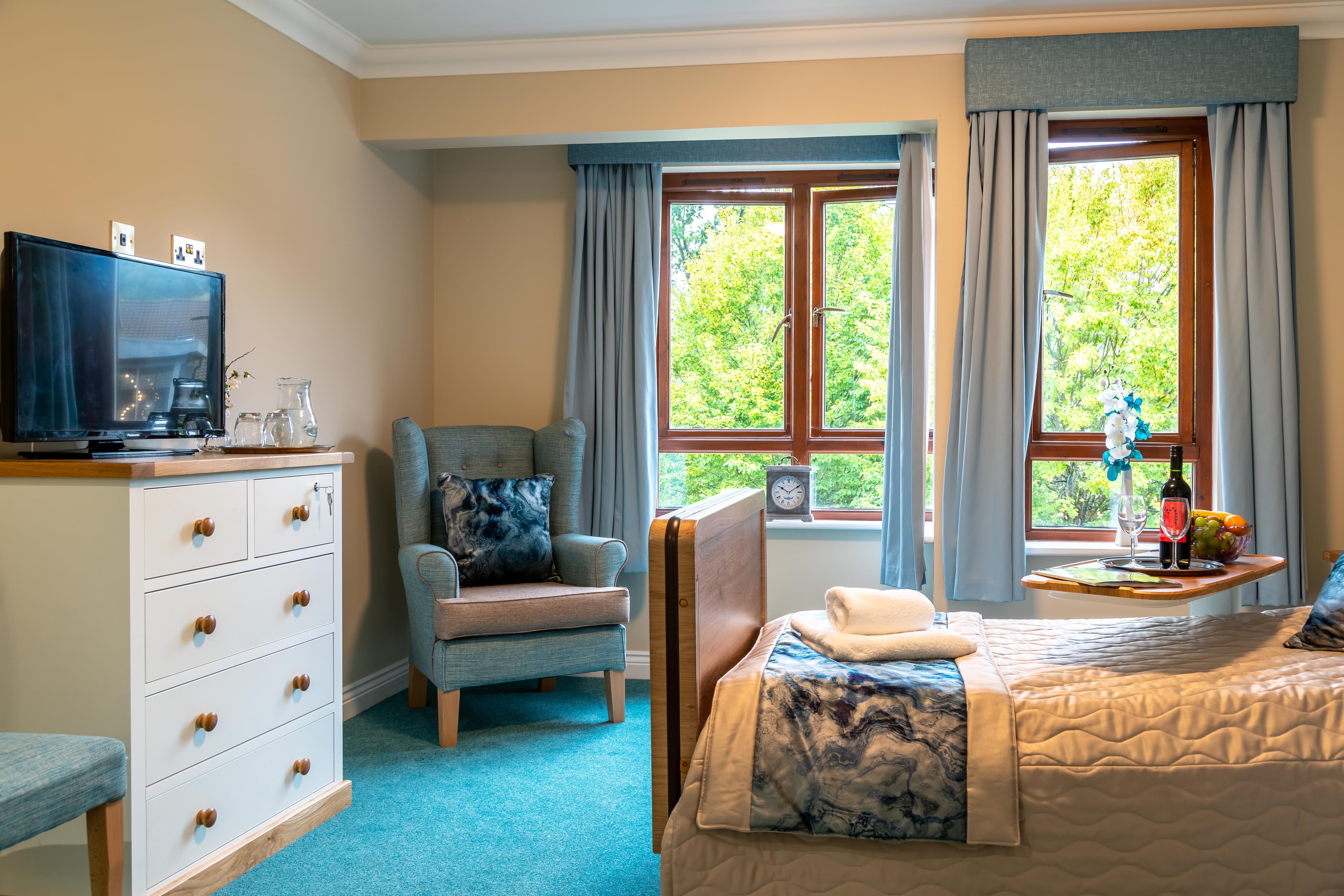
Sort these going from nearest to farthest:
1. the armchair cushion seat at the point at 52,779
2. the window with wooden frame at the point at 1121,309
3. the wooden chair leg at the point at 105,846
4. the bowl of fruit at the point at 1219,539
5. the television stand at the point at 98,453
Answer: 1. the armchair cushion seat at the point at 52,779
2. the wooden chair leg at the point at 105,846
3. the television stand at the point at 98,453
4. the bowl of fruit at the point at 1219,539
5. the window with wooden frame at the point at 1121,309

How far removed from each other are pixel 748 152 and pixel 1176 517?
2520 mm

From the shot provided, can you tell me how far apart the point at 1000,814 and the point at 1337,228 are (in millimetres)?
2820

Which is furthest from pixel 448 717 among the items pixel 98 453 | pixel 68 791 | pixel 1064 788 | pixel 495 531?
pixel 1064 788

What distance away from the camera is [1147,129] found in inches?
148

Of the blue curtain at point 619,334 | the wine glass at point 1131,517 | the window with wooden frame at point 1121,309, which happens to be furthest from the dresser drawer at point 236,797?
the window with wooden frame at point 1121,309

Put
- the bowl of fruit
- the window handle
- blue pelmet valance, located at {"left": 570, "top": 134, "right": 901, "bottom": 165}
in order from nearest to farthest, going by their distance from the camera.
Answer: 1. the bowl of fruit
2. blue pelmet valance, located at {"left": 570, "top": 134, "right": 901, "bottom": 165}
3. the window handle

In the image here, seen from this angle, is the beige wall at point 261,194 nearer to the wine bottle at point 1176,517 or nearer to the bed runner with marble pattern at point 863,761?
the bed runner with marble pattern at point 863,761

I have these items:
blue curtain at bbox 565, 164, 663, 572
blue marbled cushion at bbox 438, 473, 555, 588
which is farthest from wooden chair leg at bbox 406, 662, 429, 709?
blue curtain at bbox 565, 164, 663, 572

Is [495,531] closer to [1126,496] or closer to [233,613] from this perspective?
[233,613]

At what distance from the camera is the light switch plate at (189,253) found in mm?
2762

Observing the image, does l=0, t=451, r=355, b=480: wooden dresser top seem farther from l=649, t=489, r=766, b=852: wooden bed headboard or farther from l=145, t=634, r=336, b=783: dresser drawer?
l=649, t=489, r=766, b=852: wooden bed headboard

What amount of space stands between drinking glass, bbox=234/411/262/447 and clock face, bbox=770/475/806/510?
225 centimetres

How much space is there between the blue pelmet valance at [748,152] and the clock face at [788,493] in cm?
140

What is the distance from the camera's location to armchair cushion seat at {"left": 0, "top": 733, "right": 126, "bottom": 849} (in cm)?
164
